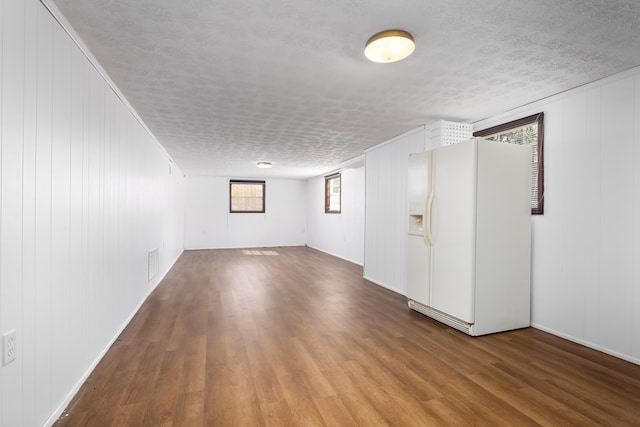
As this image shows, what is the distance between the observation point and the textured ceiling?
188 cm

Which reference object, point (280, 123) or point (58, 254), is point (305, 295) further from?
point (58, 254)

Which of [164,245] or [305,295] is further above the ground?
[164,245]

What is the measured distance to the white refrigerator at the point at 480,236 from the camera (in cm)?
318

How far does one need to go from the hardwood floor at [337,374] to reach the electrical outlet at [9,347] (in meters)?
0.67

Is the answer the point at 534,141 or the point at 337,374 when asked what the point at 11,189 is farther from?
the point at 534,141

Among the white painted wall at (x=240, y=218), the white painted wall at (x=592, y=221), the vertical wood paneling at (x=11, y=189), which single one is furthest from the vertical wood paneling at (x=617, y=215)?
the white painted wall at (x=240, y=218)

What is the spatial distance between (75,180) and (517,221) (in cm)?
387

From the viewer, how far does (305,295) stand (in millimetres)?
4613

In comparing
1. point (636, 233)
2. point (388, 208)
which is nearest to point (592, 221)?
point (636, 233)

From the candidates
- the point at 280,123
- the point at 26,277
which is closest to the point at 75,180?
the point at 26,277

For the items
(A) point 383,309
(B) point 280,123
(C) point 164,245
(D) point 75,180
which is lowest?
(A) point 383,309

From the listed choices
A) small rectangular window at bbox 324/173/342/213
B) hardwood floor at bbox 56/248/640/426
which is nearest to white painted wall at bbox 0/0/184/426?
hardwood floor at bbox 56/248/640/426

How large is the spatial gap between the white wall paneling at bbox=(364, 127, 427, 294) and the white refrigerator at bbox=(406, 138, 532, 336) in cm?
114

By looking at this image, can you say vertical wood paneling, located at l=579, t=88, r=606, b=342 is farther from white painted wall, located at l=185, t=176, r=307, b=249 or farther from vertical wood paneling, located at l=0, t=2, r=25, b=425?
white painted wall, located at l=185, t=176, r=307, b=249
